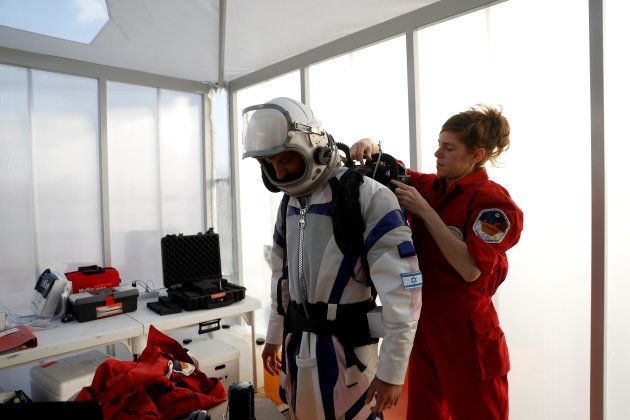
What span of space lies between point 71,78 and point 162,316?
1.86 meters

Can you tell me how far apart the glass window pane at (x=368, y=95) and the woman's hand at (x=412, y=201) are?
1.03 meters

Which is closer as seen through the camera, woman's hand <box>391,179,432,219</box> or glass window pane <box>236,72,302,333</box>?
woman's hand <box>391,179,432,219</box>

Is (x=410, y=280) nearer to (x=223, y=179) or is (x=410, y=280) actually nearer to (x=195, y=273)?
(x=195, y=273)

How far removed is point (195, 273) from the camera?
2736mm

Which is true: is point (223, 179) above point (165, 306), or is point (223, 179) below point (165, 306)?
above

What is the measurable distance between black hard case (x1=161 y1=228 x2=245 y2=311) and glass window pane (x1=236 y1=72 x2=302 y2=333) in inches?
23.4

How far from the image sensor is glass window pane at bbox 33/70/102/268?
2.80m

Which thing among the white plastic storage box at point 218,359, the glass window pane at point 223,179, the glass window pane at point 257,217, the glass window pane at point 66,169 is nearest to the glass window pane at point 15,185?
the glass window pane at point 66,169

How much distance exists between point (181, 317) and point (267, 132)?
5.08 ft

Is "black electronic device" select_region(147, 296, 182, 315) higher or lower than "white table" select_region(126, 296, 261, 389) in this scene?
higher

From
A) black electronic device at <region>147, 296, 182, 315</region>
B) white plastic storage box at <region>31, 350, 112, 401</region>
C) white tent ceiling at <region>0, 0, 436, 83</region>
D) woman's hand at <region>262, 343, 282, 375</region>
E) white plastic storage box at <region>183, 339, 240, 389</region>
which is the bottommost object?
white plastic storage box at <region>183, 339, 240, 389</region>

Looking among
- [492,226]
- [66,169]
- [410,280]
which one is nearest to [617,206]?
[492,226]

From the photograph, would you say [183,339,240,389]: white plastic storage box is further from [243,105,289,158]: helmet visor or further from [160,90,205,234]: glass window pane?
[243,105,289,158]: helmet visor

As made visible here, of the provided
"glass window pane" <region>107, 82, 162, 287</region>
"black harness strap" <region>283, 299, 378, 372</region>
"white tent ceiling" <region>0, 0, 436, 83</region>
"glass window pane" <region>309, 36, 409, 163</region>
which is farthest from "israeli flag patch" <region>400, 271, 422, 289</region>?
"glass window pane" <region>107, 82, 162, 287</region>
